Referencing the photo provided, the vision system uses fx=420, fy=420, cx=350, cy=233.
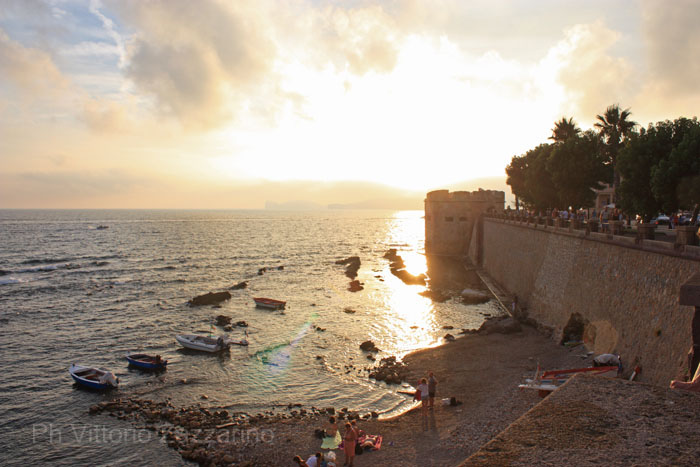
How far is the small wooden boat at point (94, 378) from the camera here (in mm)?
22875

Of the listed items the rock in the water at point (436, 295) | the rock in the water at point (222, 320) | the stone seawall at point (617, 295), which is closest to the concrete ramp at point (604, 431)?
the stone seawall at point (617, 295)

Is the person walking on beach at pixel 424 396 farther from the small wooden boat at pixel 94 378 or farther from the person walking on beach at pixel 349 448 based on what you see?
the small wooden boat at pixel 94 378

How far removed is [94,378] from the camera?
23.4 m

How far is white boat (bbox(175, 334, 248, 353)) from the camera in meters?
28.7

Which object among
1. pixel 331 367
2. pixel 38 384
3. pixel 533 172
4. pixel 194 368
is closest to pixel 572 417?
pixel 331 367

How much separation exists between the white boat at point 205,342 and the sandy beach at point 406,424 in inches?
287

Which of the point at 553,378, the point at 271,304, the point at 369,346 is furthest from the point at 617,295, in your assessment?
the point at 271,304

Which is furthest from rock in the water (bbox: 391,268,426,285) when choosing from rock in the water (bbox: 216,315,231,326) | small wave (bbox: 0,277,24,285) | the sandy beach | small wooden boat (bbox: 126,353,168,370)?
small wave (bbox: 0,277,24,285)

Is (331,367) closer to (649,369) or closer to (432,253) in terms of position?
(649,369)

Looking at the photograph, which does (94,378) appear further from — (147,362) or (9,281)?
(9,281)

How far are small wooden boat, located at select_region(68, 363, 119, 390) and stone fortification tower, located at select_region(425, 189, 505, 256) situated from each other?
2206 inches

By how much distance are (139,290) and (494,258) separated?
142 ft

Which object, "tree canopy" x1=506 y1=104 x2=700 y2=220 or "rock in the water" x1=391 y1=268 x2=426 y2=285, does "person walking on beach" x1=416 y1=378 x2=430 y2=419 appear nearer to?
"tree canopy" x1=506 y1=104 x2=700 y2=220

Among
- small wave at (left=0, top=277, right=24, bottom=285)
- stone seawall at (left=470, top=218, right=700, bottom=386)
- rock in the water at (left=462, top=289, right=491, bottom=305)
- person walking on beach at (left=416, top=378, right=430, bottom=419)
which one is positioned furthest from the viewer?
small wave at (left=0, top=277, right=24, bottom=285)
